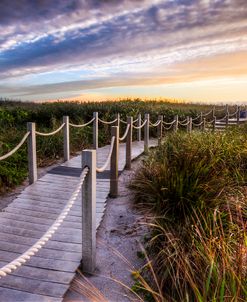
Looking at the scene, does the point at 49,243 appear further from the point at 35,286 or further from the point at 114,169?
the point at 114,169

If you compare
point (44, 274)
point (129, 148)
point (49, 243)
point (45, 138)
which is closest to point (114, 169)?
point (129, 148)

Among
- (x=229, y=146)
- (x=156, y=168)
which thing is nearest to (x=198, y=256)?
(x=156, y=168)

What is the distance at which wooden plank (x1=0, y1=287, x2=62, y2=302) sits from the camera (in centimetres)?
329

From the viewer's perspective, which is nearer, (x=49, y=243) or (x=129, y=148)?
(x=49, y=243)

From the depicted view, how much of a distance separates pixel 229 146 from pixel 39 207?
4.09 m

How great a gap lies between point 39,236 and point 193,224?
193 cm

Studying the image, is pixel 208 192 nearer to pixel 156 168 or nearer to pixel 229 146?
pixel 156 168

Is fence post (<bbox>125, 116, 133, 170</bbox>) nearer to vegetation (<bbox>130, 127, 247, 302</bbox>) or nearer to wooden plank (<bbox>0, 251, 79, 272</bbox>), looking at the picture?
vegetation (<bbox>130, 127, 247, 302</bbox>)

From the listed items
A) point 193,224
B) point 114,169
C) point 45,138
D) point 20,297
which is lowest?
point 20,297

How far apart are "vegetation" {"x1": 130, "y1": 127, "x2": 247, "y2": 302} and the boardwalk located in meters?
0.79

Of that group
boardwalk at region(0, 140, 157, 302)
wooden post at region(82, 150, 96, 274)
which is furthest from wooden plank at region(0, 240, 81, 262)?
wooden post at region(82, 150, 96, 274)

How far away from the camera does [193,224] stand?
4398mm

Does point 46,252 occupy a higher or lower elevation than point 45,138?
lower

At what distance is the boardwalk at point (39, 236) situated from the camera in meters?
3.47
